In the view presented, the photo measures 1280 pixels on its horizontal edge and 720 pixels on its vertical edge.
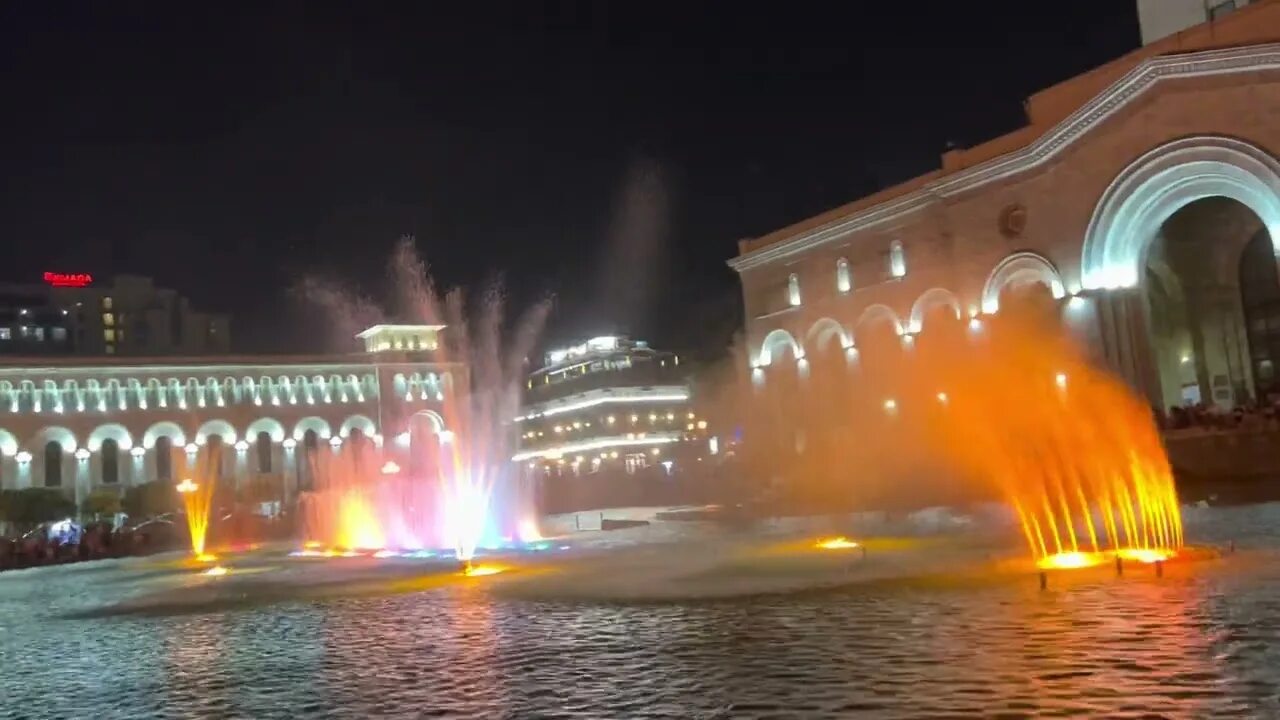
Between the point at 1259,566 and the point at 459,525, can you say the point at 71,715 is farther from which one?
the point at 459,525

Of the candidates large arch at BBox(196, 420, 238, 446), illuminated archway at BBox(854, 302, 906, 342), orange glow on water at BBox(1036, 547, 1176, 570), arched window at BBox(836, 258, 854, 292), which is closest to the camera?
orange glow on water at BBox(1036, 547, 1176, 570)

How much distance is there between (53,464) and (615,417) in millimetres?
40915

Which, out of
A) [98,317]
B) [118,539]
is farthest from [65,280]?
[118,539]

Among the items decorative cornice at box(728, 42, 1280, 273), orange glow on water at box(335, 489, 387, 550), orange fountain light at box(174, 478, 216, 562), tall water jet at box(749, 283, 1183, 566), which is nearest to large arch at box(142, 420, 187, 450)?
orange fountain light at box(174, 478, 216, 562)

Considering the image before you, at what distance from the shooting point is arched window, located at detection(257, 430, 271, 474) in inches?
3221

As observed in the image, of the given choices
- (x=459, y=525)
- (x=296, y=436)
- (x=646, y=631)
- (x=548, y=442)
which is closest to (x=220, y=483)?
(x=296, y=436)

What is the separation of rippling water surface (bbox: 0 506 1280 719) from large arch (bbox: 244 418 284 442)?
68.9m

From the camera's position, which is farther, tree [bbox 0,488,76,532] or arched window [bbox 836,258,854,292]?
tree [bbox 0,488,76,532]

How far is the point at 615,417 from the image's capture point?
9419 cm

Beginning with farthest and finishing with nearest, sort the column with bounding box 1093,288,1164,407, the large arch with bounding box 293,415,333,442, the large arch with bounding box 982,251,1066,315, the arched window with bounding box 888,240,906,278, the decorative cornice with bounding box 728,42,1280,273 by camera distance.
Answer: the large arch with bounding box 293,415,333,442 < the arched window with bounding box 888,240,906,278 < the large arch with bounding box 982,251,1066,315 < the column with bounding box 1093,288,1164,407 < the decorative cornice with bounding box 728,42,1280,273

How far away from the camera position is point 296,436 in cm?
8238

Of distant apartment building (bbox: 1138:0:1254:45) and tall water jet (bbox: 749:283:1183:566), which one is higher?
distant apartment building (bbox: 1138:0:1254:45)

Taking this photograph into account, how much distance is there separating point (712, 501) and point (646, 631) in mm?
35544

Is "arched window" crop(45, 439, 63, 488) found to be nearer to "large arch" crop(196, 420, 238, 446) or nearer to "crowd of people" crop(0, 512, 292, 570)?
"large arch" crop(196, 420, 238, 446)
